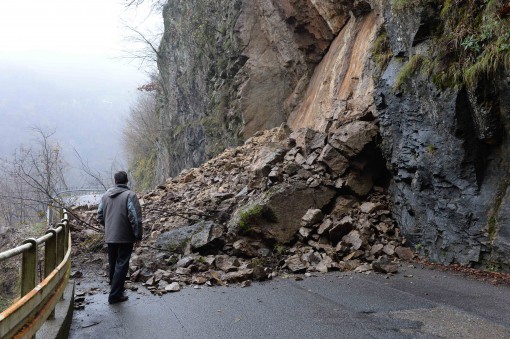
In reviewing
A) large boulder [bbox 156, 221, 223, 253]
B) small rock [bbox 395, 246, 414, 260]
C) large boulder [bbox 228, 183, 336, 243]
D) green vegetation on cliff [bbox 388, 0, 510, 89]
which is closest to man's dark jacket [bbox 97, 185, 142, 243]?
large boulder [bbox 156, 221, 223, 253]

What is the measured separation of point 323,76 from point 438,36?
846 centimetres

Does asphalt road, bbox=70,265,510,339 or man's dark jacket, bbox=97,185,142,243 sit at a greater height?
man's dark jacket, bbox=97,185,142,243

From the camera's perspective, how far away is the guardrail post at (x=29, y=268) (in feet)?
12.0

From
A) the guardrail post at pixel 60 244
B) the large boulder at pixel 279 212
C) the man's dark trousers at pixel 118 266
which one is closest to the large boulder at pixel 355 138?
the large boulder at pixel 279 212

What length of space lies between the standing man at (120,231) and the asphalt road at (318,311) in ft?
1.16

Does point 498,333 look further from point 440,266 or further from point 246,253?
point 246,253

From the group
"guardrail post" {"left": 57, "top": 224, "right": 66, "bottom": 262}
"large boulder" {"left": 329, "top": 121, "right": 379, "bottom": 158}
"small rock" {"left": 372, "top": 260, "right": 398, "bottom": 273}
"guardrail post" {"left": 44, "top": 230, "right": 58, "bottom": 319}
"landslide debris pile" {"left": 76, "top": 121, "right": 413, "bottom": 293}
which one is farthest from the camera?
"large boulder" {"left": 329, "top": 121, "right": 379, "bottom": 158}

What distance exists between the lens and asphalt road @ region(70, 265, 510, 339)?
4.92 meters

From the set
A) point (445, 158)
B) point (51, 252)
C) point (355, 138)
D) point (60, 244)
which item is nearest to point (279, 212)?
point (355, 138)

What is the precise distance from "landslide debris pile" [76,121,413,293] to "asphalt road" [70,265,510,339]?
0.69 meters

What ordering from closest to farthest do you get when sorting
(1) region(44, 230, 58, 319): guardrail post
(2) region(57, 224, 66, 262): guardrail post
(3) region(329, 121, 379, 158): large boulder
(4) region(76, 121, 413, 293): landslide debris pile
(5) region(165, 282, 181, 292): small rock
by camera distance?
1. (1) region(44, 230, 58, 319): guardrail post
2. (2) region(57, 224, 66, 262): guardrail post
3. (5) region(165, 282, 181, 292): small rock
4. (4) region(76, 121, 413, 293): landslide debris pile
5. (3) region(329, 121, 379, 158): large boulder

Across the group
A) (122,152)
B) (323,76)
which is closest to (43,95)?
(122,152)

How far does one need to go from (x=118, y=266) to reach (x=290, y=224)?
420 centimetres

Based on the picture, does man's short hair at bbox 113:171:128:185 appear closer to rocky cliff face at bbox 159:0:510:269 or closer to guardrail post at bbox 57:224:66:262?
guardrail post at bbox 57:224:66:262
